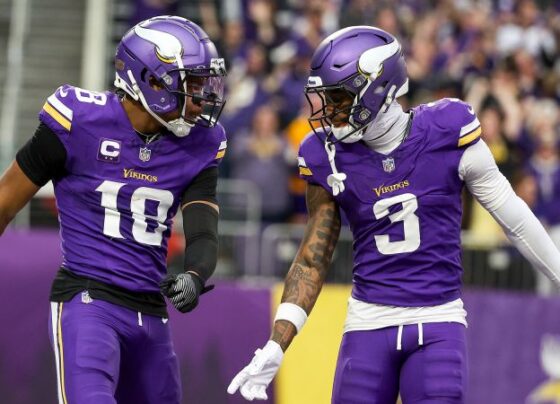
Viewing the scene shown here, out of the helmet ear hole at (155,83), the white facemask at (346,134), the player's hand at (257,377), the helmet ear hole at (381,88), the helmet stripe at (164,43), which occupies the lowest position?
the player's hand at (257,377)

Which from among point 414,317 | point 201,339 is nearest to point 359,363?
point 414,317

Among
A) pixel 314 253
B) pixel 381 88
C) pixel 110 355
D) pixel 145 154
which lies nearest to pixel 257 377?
pixel 110 355

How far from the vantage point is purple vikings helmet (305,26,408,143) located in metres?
5.77

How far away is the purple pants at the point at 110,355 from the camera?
5.44m

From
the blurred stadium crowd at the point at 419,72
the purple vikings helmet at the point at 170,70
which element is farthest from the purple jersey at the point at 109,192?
the blurred stadium crowd at the point at 419,72

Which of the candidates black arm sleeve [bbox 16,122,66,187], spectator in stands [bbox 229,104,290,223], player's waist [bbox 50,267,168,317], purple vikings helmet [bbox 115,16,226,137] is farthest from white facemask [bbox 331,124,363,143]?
spectator in stands [bbox 229,104,290,223]

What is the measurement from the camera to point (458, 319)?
5773mm

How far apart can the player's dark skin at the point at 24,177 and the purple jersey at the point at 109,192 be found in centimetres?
5

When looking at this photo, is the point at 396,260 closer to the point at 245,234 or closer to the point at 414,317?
the point at 414,317

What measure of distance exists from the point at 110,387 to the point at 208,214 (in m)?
0.92

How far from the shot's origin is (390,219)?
5.80 m

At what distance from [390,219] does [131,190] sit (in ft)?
3.76

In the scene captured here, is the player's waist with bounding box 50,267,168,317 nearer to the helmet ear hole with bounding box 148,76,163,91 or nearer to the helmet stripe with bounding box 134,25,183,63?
the helmet ear hole with bounding box 148,76,163,91

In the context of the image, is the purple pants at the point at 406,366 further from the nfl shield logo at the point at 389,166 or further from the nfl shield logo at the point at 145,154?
the nfl shield logo at the point at 145,154
